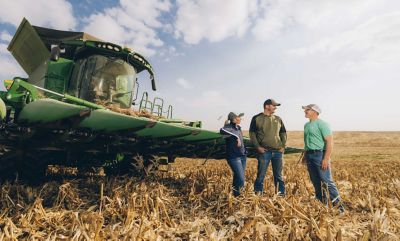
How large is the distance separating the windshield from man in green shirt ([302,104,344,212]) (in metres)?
3.54

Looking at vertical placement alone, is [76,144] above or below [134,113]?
below

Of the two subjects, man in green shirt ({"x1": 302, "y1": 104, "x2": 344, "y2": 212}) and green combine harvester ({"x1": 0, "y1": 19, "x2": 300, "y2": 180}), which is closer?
green combine harvester ({"x1": 0, "y1": 19, "x2": 300, "y2": 180})

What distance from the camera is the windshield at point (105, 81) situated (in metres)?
5.63

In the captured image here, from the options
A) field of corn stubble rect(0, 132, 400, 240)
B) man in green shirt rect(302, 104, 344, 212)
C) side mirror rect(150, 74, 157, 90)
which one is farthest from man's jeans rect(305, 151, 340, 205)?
side mirror rect(150, 74, 157, 90)

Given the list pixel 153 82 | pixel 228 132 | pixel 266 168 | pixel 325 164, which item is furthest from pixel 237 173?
pixel 153 82

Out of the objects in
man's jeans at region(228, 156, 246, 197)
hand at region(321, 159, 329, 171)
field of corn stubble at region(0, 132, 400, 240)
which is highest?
hand at region(321, 159, 329, 171)

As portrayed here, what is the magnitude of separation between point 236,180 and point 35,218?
2528mm

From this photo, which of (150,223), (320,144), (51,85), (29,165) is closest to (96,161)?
(29,165)

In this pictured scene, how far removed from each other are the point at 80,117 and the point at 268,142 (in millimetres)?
2693

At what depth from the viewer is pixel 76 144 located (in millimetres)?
4059

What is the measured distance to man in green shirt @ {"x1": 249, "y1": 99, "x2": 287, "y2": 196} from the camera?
4.46m

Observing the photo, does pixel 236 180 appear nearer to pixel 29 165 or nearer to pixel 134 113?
pixel 134 113

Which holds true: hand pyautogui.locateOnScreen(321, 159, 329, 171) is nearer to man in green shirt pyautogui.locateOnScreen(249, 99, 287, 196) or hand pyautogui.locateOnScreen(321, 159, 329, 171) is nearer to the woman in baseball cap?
man in green shirt pyautogui.locateOnScreen(249, 99, 287, 196)

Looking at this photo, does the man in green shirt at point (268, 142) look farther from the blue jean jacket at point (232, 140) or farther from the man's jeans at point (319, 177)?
the man's jeans at point (319, 177)
